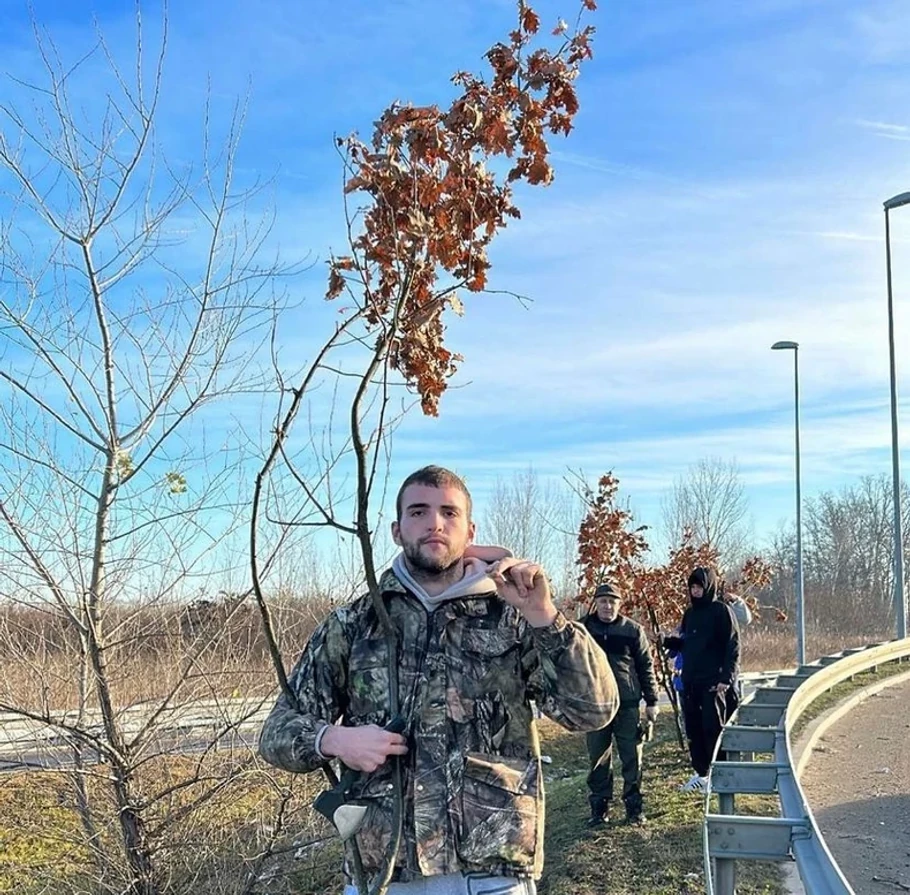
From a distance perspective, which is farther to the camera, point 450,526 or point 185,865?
point 185,865

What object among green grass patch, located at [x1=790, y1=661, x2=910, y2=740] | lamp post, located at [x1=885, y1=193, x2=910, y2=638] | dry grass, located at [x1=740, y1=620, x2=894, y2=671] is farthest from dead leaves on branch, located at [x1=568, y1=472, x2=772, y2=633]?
dry grass, located at [x1=740, y1=620, x2=894, y2=671]

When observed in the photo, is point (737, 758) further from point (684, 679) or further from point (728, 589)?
point (728, 589)

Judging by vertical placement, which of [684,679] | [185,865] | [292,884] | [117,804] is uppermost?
[684,679]

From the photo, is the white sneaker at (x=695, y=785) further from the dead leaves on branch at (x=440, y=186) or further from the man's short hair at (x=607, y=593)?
the dead leaves on branch at (x=440, y=186)

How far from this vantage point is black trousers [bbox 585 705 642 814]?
348 inches

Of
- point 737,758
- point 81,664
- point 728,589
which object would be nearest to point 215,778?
point 81,664

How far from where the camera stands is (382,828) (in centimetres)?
299

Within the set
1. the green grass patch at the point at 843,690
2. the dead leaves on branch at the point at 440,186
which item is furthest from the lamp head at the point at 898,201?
the dead leaves on branch at the point at 440,186

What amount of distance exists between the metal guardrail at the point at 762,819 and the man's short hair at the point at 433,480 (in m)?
1.79

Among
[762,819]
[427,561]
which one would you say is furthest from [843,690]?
[427,561]

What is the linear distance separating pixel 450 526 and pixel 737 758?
16.9 ft

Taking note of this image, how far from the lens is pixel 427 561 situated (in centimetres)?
312

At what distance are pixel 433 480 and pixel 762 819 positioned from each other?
2.27 m

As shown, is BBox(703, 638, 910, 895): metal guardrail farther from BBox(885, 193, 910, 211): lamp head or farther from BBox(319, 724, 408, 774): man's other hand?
BBox(885, 193, 910, 211): lamp head
